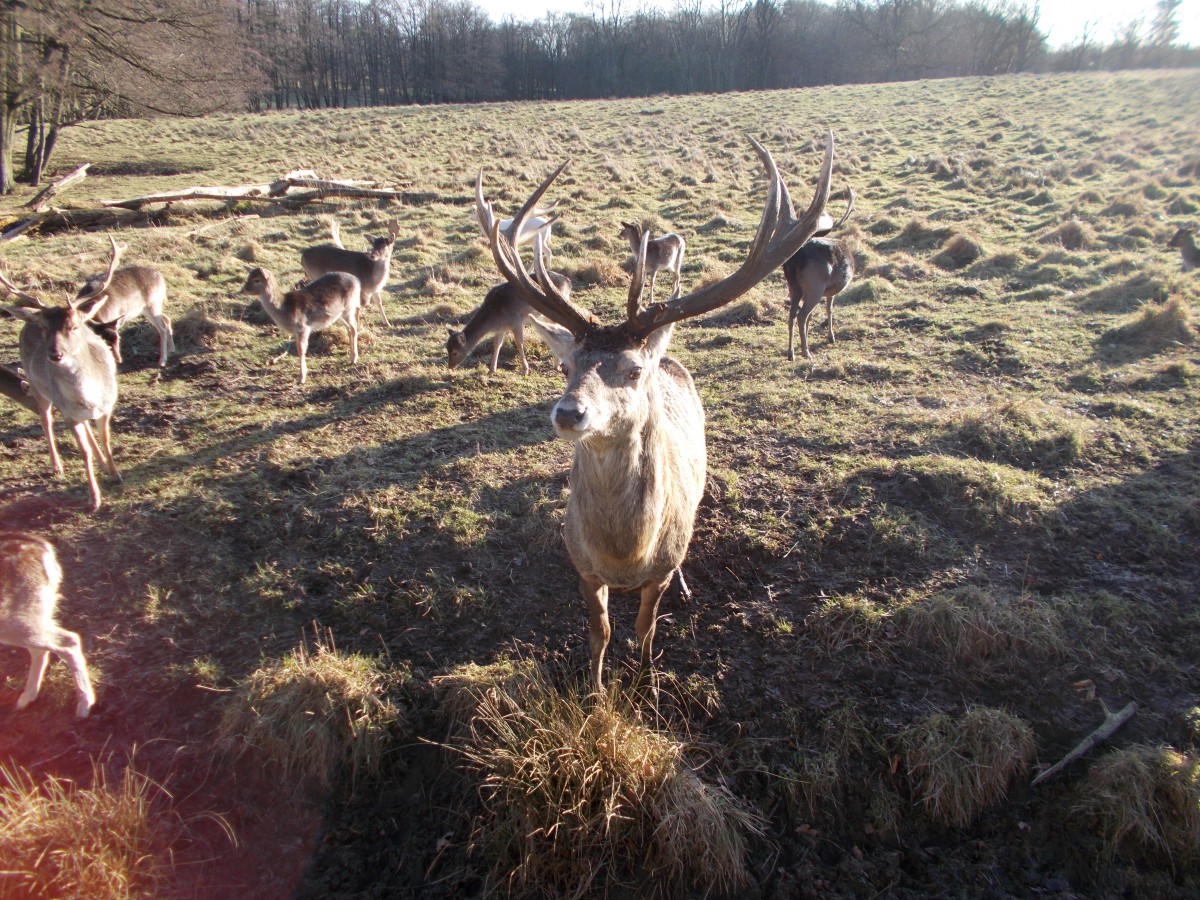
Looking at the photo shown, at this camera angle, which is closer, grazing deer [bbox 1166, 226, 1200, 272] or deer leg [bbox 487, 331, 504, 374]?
deer leg [bbox 487, 331, 504, 374]

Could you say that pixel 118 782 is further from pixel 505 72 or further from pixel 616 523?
pixel 505 72

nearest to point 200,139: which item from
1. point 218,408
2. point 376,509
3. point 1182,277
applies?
point 218,408

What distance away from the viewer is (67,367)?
5.22 meters

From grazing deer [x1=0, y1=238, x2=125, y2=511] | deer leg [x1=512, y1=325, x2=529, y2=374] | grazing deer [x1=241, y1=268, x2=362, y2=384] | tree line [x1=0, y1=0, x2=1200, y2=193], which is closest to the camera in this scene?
grazing deer [x1=0, y1=238, x2=125, y2=511]

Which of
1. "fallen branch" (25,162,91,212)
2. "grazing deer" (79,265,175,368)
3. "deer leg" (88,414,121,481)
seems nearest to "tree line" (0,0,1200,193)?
"fallen branch" (25,162,91,212)

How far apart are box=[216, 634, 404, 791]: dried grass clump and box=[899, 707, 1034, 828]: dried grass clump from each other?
275 centimetres

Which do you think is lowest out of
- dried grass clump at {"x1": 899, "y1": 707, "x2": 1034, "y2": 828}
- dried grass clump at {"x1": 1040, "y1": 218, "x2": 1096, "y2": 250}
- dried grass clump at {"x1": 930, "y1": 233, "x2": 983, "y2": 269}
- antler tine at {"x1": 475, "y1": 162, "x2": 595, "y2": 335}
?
dried grass clump at {"x1": 899, "y1": 707, "x2": 1034, "y2": 828}

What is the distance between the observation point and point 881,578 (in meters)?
4.54

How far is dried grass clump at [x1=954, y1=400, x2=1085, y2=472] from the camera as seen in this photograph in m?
5.88

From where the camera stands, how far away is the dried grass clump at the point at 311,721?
3.46 m

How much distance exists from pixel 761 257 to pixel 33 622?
4378mm

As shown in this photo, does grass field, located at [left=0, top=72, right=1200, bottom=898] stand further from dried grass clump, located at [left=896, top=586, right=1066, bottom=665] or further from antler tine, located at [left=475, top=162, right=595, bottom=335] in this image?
antler tine, located at [left=475, top=162, right=595, bottom=335]

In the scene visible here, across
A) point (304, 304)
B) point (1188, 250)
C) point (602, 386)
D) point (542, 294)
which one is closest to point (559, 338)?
point (542, 294)

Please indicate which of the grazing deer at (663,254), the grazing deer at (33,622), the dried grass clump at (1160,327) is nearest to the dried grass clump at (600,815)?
the grazing deer at (33,622)
